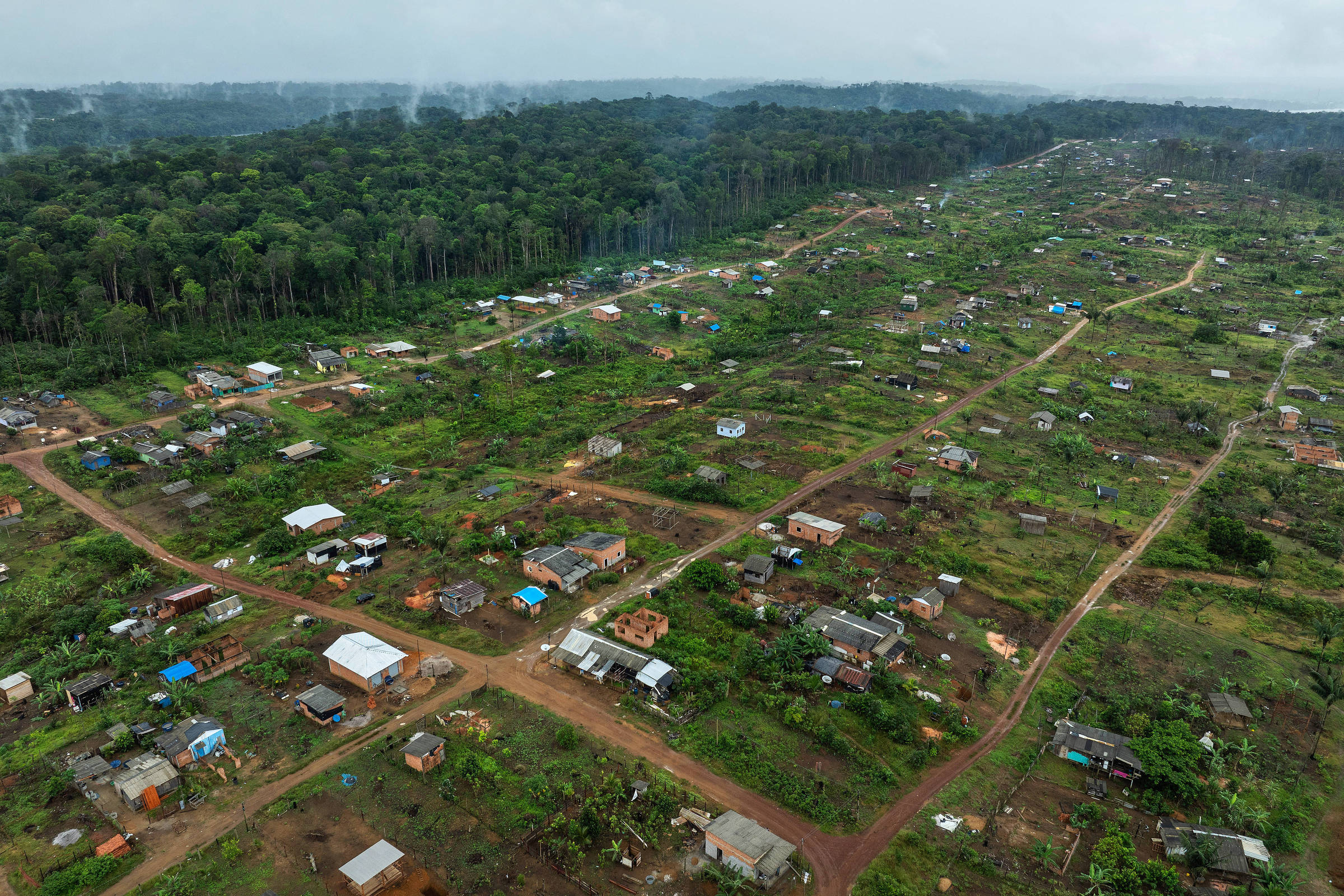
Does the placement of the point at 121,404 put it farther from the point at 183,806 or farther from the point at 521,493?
the point at 183,806

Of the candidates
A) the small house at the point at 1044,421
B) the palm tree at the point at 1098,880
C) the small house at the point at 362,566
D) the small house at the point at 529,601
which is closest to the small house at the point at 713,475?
the small house at the point at 529,601

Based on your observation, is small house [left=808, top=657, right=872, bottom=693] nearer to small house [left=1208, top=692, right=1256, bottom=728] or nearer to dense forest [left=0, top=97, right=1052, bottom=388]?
small house [left=1208, top=692, right=1256, bottom=728]

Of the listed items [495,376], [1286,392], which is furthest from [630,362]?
[1286,392]

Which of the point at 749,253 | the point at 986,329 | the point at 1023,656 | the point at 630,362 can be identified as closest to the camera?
the point at 1023,656

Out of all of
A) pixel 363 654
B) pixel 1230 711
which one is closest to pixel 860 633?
pixel 1230 711

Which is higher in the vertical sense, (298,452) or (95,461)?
(298,452)

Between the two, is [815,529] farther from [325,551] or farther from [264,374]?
[264,374]
